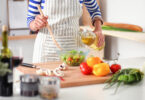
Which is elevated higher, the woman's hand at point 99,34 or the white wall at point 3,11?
A: the white wall at point 3,11

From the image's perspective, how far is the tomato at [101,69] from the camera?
1846mm

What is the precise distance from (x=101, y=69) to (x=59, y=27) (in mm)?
842

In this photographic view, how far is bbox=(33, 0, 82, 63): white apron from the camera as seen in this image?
100 inches

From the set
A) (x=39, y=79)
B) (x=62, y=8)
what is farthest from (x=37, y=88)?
(x=62, y=8)

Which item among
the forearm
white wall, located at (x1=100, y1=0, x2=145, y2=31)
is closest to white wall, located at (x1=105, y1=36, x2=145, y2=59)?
white wall, located at (x1=100, y1=0, x2=145, y2=31)

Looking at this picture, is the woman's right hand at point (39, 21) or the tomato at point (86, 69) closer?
the tomato at point (86, 69)

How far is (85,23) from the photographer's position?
183 inches

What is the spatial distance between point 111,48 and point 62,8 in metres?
1.89

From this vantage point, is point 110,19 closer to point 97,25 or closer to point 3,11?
point 3,11

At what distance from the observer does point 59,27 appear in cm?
257

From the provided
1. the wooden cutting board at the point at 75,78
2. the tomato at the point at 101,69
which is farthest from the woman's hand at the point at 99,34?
the tomato at the point at 101,69

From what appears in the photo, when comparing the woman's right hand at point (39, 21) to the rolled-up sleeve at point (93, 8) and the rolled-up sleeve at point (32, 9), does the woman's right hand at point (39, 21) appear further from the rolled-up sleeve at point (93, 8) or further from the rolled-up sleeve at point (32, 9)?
the rolled-up sleeve at point (93, 8)

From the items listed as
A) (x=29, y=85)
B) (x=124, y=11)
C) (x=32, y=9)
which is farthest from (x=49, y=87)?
(x=124, y=11)

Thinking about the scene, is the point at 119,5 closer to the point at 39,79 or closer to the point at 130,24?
the point at 130,24
